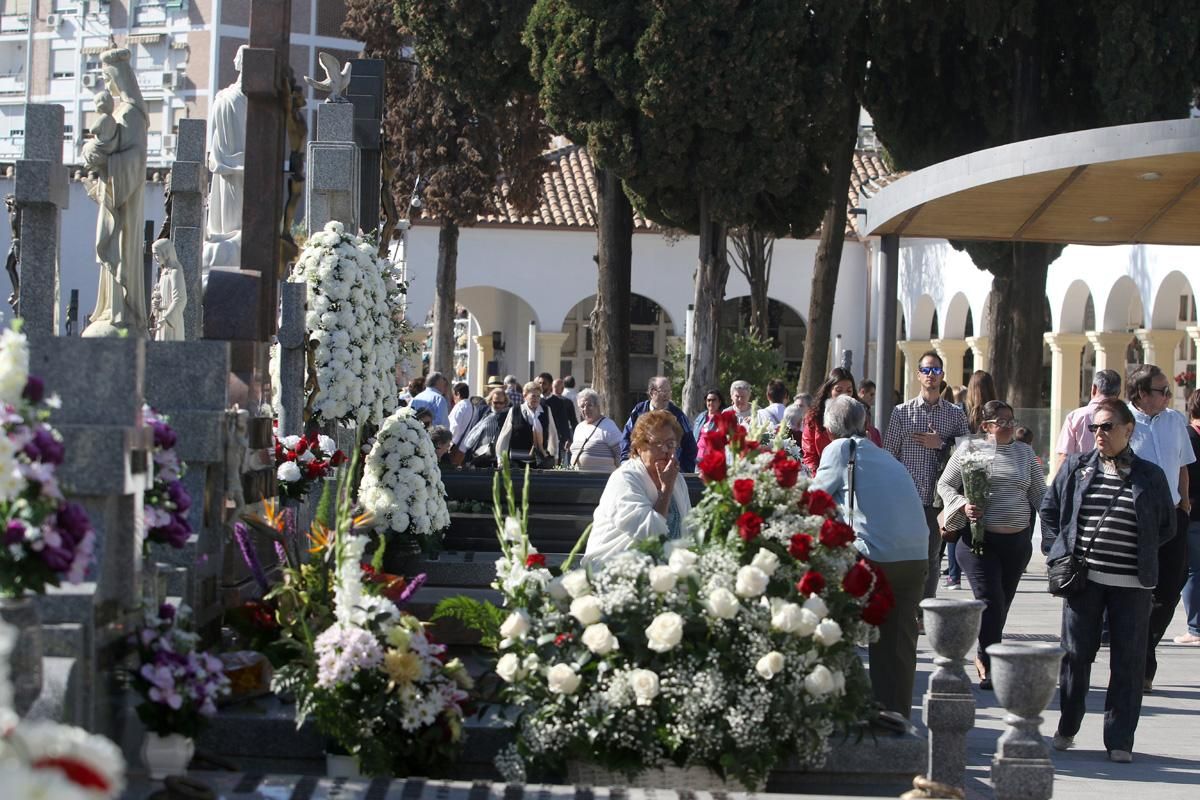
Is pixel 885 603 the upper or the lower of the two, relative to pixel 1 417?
lower

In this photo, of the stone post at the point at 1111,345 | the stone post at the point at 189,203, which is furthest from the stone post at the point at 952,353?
the stone post at the point at 189,203

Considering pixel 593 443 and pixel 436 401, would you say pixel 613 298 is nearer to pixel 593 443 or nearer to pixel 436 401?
pixel 436 401

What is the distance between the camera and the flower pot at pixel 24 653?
4.42 m

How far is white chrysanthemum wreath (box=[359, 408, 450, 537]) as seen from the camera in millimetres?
10078

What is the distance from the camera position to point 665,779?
232 inches

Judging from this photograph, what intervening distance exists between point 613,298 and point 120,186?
14248 mm

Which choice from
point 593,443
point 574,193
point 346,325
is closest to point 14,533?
point 346,325

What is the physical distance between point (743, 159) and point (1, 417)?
1857 centimetres

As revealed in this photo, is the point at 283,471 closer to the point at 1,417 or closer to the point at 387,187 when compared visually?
the point at 1,417

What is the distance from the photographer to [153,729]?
17.9ft

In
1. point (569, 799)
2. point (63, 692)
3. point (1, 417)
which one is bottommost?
point (569, 799)

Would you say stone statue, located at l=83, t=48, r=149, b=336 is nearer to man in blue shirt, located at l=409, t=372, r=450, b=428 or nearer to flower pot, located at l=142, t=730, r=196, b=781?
flower pot, located at l=142, t=730, r=196, b=781

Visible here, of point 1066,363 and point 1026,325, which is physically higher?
point 1026,325

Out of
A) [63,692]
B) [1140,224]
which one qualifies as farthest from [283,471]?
[1140,224]
